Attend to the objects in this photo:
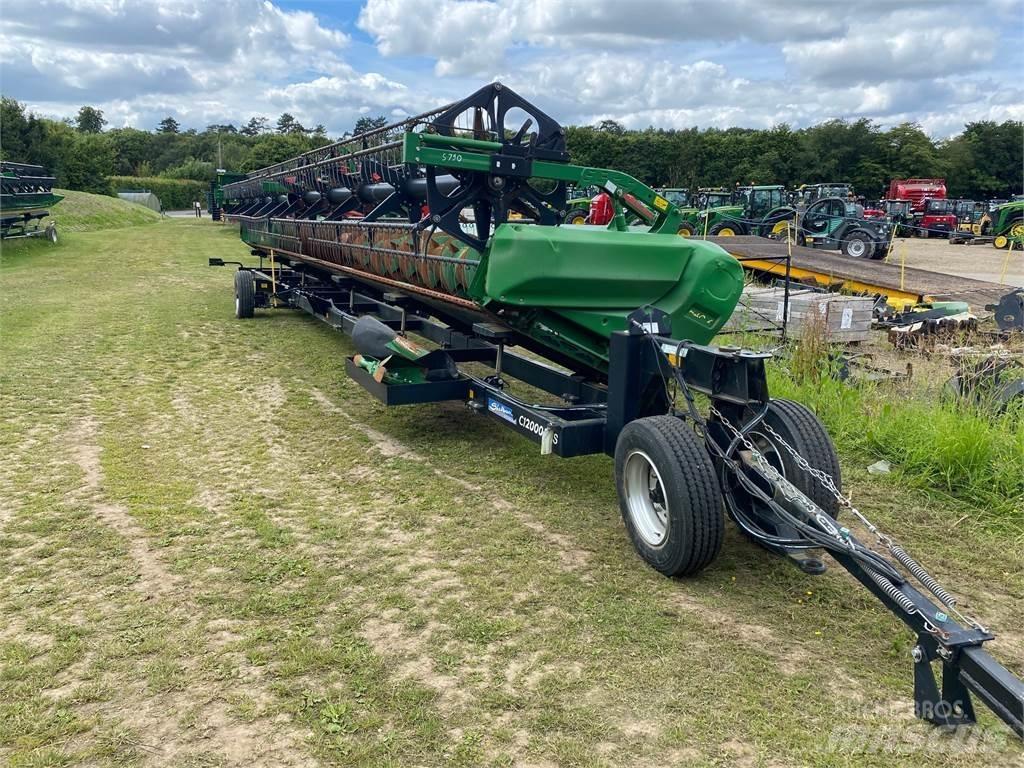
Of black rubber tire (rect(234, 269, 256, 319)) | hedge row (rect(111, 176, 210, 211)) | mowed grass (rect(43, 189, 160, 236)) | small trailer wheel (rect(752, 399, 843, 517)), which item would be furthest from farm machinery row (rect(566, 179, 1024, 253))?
hedge row (rect(111, 176, 210, 211))

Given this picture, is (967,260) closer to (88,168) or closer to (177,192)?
(88,168)

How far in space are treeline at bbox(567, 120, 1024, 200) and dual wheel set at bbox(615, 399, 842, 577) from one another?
49.5 m

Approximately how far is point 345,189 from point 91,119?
107923 mm

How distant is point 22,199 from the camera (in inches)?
832

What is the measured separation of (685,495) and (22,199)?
76.0 ft

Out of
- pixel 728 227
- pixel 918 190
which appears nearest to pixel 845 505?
pixel 728 227

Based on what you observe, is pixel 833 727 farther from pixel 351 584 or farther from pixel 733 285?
pixel 733 285

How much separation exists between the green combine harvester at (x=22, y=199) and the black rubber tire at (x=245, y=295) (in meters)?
12.6

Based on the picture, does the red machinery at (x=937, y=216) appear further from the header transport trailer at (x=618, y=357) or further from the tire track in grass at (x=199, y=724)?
the tire track in grass at (x=199, y=724)

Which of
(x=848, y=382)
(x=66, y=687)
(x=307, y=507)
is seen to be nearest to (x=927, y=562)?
(x=848, y=382)

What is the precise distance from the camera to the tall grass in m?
4.83

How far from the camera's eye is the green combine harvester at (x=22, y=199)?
20.4 metres

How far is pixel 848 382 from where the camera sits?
6723mm

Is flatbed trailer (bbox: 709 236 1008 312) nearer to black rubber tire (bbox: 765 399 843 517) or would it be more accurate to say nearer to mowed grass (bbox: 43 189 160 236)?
black rubber tire (bbox: 765 399 843 517)
